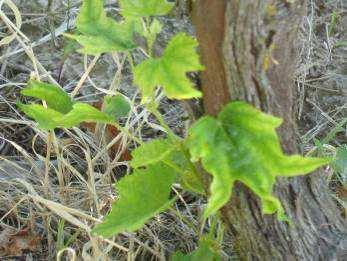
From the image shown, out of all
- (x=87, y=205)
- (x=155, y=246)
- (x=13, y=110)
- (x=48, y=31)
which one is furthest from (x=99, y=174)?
(x=48, y=31)

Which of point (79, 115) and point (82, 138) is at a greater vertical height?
point (79, 115)

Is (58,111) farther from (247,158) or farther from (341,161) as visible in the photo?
(341,161)

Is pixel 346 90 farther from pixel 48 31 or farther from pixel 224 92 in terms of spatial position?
pixel 224 92

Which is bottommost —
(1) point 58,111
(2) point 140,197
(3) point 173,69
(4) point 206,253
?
(4) point 206,253

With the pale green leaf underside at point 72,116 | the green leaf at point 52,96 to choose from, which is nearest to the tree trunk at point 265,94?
the pale green leaf underside at point 72,116

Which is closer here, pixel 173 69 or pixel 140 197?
pixel 173 69

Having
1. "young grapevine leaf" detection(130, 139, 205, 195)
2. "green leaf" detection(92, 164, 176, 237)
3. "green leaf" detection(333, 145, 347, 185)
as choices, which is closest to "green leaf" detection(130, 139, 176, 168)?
"young grapevine leaf" detection(130, 139, 205, 195)

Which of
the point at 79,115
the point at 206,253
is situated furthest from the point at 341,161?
the point at 79,115
